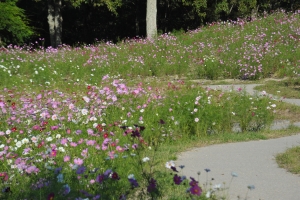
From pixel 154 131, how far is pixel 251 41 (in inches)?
408

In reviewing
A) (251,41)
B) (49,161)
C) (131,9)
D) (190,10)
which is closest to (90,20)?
(131,9)

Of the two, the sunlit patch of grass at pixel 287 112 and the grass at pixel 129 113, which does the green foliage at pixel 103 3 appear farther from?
the sunlit patch of grass at pixel 287 112

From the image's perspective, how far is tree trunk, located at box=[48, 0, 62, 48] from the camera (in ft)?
86.5

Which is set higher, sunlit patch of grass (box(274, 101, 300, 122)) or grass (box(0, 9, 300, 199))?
grass (box(0, 9, 300, 199))

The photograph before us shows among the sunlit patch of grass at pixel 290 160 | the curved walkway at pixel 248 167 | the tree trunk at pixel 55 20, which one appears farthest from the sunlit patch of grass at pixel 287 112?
the tree trunk at pixel 55 20

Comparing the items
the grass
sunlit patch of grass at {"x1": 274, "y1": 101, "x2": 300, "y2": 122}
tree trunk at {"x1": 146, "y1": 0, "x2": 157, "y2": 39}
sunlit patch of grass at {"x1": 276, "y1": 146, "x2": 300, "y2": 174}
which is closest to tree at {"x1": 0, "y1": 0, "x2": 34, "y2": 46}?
tree trunk at {"x1": 146, "y1": 0, "x2": 157, "y2": 39}

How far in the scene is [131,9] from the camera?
34.1m

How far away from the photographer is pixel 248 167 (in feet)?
16.8

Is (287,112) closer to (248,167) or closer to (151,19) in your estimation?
(248,167)

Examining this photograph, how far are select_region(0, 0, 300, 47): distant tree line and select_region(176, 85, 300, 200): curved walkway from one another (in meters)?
19.2

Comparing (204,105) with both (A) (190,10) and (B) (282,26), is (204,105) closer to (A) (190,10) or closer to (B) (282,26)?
(B) (282,26)

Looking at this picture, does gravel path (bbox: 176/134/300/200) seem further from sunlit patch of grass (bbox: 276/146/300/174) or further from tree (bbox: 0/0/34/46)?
tree (bbox: 0/0/34/46)

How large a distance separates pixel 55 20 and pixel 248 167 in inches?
915

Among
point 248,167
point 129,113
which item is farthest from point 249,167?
point 129,113
